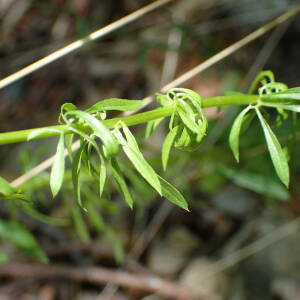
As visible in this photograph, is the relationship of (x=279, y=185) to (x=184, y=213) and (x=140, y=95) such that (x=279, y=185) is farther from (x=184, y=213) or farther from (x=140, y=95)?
(x=140, y=95)

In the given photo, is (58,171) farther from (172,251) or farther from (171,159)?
(172,251)

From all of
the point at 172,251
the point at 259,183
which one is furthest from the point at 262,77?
the point at 172,251

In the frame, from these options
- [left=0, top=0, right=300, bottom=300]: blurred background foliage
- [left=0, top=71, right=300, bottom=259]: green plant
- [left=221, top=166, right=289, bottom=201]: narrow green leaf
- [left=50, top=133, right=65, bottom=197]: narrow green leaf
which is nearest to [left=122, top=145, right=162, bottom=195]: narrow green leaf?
[left=0, top=71, right=300, bottom=259]: green plant

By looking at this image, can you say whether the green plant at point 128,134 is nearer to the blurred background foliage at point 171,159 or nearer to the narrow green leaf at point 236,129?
the narrow green leaf at point 236,129

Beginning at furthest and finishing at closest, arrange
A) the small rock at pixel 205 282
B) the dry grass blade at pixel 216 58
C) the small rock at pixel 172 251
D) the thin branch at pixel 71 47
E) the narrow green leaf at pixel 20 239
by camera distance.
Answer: the small rock at pixel 172 251, the small rock at pixel 205 282, the narrow green leaf at pixel 20 239, the dry grass blade at pixel 216 58, the thin branch at pixel 71 47

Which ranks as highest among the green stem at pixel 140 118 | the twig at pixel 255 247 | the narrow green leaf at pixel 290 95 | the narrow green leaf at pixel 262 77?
the twig at pixel 255 247

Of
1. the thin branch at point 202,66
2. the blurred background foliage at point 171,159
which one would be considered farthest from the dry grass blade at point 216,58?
the blurred background foliage at point 171,159

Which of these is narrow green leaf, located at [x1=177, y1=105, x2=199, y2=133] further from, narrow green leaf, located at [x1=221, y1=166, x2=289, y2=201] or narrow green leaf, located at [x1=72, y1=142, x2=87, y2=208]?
narrow green leaf, located at [x1=221, y1=166, x2=289, y2=201]
